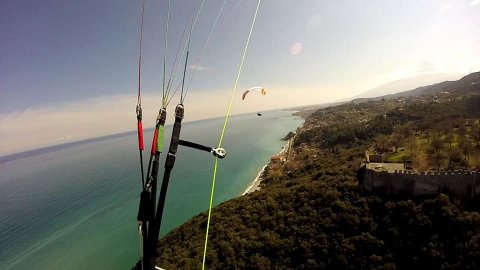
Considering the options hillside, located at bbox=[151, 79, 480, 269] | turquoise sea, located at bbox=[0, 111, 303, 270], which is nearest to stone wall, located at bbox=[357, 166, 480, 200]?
hillside, located at bbox=[151, 79, 480, 269]

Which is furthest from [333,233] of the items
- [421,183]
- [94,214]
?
[94,214]

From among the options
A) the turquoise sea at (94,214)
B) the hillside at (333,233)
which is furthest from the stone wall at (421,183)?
the turquoise sea at (94,214)

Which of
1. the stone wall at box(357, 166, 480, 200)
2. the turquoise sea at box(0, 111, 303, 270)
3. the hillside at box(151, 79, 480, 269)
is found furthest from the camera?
the turquoise sea at box(0, 111, 303, 270)

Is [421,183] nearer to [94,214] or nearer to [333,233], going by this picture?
[333,233]

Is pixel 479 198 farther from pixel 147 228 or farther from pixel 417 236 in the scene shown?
pixel 147 228

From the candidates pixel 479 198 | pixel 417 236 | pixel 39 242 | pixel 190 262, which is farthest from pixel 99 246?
pixel 479 198

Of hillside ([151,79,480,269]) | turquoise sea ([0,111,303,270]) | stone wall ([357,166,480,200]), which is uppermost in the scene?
stone wall ([357,166,480,200])

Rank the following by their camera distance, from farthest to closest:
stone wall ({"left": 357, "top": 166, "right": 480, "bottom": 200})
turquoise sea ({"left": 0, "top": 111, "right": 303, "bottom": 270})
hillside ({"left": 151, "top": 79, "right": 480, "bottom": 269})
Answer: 1. turquoise sea ({"left": 0, "top": 111, "right": 303, "bottom": 270})
2. stone wall ({"left": 357, "top": 166, "right": 480, "bottom": 200})
3. hillside ({"left": 151, "top": 79, "right": 480, "bottom": 269})

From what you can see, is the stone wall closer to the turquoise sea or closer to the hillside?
the hillside
